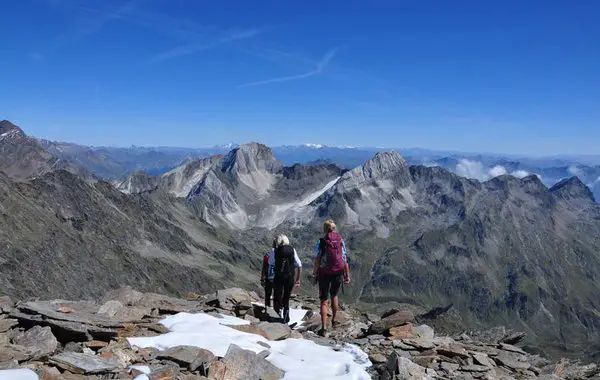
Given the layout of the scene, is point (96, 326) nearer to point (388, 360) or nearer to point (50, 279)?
point (388, 360)

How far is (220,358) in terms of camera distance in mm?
17219

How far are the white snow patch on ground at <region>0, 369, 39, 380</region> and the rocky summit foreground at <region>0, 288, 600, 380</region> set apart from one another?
0.02 metres

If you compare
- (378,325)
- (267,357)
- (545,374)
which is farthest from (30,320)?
(545,374)

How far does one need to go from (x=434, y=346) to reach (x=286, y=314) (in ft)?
24.6

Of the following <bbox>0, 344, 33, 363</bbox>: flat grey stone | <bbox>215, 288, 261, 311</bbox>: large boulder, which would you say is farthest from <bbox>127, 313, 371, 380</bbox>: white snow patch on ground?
<bbox>215, 288, 261, 311</bbox>: large boulder

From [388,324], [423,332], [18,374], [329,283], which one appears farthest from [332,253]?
[18,374]

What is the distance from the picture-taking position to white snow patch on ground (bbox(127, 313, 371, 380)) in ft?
58.9

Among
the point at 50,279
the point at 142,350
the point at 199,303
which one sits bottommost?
the point at 50,279

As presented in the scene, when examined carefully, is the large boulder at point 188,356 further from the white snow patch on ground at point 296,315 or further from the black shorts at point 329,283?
the white snow patch on ground at point 296,315

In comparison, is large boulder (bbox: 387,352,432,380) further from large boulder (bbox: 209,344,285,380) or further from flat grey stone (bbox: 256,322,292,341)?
flat grey stone (bbox: 256,322,292,341)

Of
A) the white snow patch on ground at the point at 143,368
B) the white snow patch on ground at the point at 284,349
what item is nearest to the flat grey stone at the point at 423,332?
the white snow patch on ground at the point at 284,349

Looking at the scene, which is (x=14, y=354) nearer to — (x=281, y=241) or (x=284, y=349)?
(x=284, y=349)

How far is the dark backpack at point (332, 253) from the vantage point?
23.4 m

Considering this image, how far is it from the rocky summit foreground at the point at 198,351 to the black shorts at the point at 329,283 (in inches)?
84.0
